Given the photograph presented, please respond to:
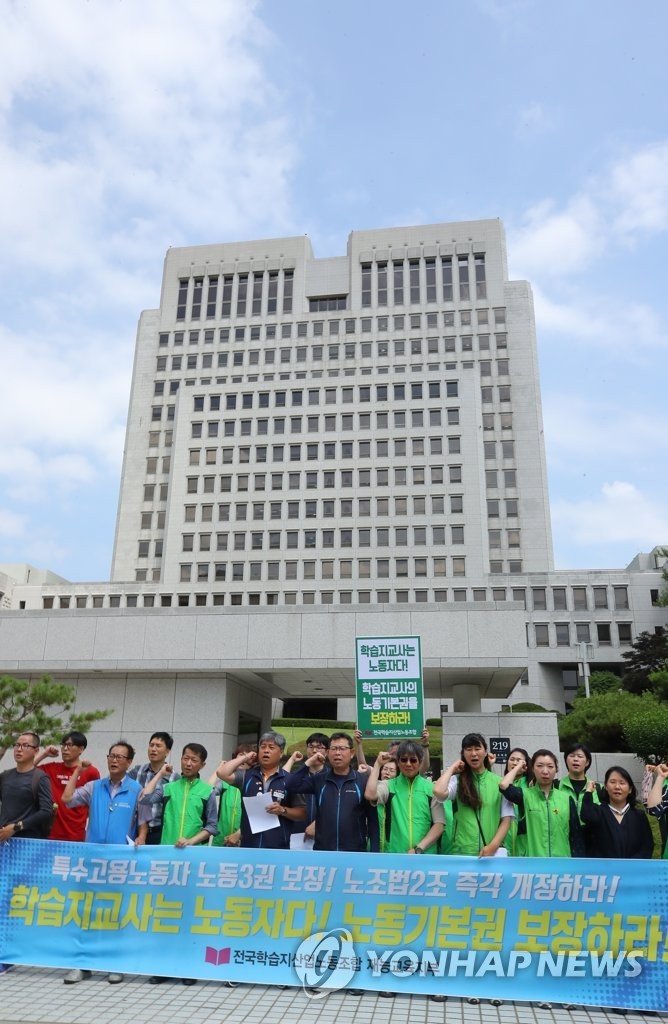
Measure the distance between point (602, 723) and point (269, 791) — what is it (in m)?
23.4

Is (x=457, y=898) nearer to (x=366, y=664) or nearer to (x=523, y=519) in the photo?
(x=366, y=664)

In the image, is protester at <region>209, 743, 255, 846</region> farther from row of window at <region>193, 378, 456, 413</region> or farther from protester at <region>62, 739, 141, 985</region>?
row of window at <region>193, 378, 456, 413</region>

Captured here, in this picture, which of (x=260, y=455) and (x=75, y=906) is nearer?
(x=75, y=906)

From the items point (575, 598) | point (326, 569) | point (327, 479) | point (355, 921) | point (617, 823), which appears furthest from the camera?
point (327, 479)

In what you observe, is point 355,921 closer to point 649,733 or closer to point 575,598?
point 649,733

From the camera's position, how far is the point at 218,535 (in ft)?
200

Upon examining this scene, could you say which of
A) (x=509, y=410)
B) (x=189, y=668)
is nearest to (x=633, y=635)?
(x=509, y=410)

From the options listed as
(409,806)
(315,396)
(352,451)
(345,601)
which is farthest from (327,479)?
(409,806)

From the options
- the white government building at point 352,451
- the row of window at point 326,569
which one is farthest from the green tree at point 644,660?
the row of window at point 326,569

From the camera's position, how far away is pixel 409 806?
623 cm

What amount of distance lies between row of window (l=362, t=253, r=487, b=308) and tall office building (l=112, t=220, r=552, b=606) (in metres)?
0.14

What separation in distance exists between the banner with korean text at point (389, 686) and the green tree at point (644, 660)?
113ft

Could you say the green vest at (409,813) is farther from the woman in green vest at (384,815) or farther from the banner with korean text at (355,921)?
the banner with korean text at (355,921)

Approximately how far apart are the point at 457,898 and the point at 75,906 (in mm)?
3020
